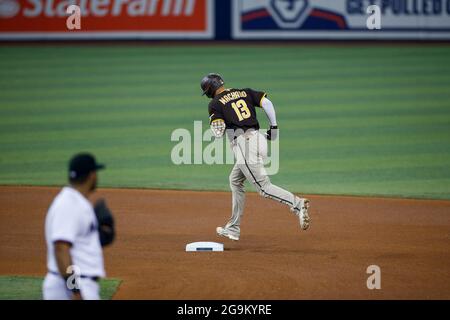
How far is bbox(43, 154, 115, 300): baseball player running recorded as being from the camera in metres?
5.95

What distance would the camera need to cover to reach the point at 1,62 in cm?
2642

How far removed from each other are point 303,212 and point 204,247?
1123 mm

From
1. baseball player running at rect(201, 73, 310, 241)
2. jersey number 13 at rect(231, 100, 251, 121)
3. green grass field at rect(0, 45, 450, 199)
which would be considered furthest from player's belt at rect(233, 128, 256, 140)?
green grass field at rect(0, 45, 450, 199)

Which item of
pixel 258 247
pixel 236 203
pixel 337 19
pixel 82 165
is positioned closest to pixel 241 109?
pixel 236 203

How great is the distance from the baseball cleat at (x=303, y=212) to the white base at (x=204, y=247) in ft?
2.96

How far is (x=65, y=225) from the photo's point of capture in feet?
19.5

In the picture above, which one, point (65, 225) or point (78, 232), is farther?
point (78, 232)

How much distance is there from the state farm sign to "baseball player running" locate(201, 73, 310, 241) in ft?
64.8

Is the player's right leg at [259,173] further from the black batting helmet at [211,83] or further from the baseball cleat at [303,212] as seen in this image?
the black batting helmet at [211,83]

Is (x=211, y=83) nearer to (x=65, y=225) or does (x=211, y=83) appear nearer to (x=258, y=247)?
(x=258, y=247)

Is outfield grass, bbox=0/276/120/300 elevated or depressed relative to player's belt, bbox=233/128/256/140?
depressed

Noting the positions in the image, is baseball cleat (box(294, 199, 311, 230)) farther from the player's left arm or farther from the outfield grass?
the outfield grass

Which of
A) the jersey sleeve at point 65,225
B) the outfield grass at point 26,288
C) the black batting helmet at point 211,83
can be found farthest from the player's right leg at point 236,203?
the jersey sleeve at point 65,225
